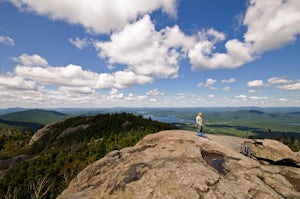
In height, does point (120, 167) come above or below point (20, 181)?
Result: above

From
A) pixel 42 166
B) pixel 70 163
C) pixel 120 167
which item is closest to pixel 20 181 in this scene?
pixel 42 166

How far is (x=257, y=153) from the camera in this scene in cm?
2423

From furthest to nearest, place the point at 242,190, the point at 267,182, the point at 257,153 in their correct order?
the point at 257,153 → the point at 267,182 → the point at 242,190

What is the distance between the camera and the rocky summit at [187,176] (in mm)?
13617

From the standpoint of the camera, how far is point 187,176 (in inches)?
572

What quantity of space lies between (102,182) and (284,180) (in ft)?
54.6

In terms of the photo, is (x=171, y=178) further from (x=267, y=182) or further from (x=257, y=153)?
(x=257, y=153)

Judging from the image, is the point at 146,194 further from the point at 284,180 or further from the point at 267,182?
the point at 284,180

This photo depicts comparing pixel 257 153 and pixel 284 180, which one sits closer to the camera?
pixel 284 180

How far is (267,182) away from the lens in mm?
16812

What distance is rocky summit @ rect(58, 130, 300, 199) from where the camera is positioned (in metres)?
13.6

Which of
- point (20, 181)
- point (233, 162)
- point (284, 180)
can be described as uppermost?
point (233, 162)

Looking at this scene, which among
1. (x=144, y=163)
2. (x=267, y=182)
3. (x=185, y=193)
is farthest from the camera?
(x=144, y=163)

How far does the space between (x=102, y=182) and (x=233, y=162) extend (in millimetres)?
12616
